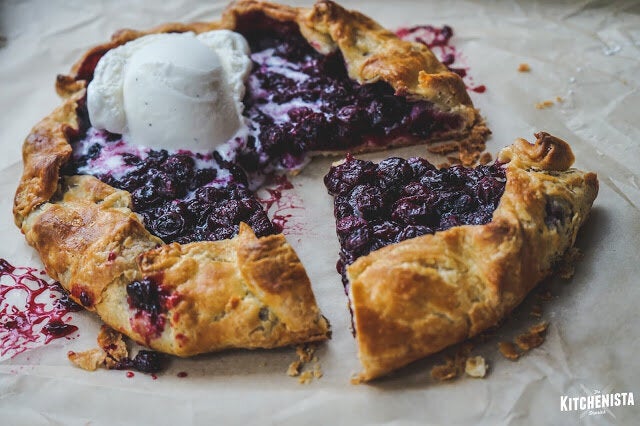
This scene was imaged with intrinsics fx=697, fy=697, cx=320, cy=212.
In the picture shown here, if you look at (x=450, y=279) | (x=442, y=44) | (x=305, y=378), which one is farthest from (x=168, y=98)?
(x=442, y=44)

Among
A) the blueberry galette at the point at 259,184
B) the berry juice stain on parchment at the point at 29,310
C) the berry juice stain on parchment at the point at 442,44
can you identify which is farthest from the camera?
the berry juice stain on parchment at the point at 442,44

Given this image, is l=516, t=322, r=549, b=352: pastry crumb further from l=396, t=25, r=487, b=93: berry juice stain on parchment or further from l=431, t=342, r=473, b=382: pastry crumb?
l=396, t=25, r=487, b=93: berry juice stain on parchment

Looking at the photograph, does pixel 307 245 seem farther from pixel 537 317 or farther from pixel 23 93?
pixel 23 93

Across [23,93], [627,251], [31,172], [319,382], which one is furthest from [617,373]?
[23,93]

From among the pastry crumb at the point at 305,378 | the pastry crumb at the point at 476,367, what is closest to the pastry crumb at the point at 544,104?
the pastry crumb at the point at 476,367

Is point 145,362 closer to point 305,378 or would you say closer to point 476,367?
point 305,378

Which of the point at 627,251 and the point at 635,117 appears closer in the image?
the point at 627,251

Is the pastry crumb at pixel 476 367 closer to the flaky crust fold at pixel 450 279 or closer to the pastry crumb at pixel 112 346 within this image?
the flaky crust fold at pixel 450 279
